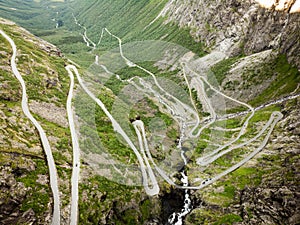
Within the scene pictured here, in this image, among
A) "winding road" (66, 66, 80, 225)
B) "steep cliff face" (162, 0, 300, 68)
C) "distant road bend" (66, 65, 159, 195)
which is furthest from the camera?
"steep cliff face" (162, 0, 300, 68)

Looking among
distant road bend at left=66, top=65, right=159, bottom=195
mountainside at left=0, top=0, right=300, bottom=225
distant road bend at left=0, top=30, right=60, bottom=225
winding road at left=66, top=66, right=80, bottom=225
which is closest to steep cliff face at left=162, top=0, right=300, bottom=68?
mountainside at left=0, top=0, right=300, bottom=225

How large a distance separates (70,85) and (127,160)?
49.8 metres

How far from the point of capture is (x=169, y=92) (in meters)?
178

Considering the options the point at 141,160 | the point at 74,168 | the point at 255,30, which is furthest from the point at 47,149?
the point at 255,30

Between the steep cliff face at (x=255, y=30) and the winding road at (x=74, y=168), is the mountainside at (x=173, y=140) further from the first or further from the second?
the winding road at (x=74, y=168)

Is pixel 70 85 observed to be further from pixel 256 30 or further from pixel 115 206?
pixel 256 30

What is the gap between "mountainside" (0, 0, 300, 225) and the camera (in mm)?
67750

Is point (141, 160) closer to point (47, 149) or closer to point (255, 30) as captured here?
point (47, 149)

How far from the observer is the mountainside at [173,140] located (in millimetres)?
67750

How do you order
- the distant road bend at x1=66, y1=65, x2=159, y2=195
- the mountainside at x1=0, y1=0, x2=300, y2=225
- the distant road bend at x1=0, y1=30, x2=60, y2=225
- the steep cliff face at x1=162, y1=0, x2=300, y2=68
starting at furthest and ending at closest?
the steep cliff face at x1=162, y1=0, x2=300, y2=68, the distant road bend at x1=66, y1=65, x2=159, y2=195, the mountainside at x1=0, y1=0, x2=300, y2=225, the distant road bend at x1=0, y1=30, x2=60, y2=225

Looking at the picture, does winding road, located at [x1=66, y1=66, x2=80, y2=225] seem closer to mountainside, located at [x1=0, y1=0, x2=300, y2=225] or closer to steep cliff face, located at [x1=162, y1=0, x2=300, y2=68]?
mountainside, located at [x1=0, y1=0, x2=300, y2=225]

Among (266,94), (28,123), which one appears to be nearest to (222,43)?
(266,94)

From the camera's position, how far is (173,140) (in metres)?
122

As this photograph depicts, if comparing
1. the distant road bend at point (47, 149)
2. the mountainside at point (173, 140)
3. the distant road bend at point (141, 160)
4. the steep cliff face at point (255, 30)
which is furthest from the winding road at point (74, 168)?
the steep cliff face at point (255, 30)
